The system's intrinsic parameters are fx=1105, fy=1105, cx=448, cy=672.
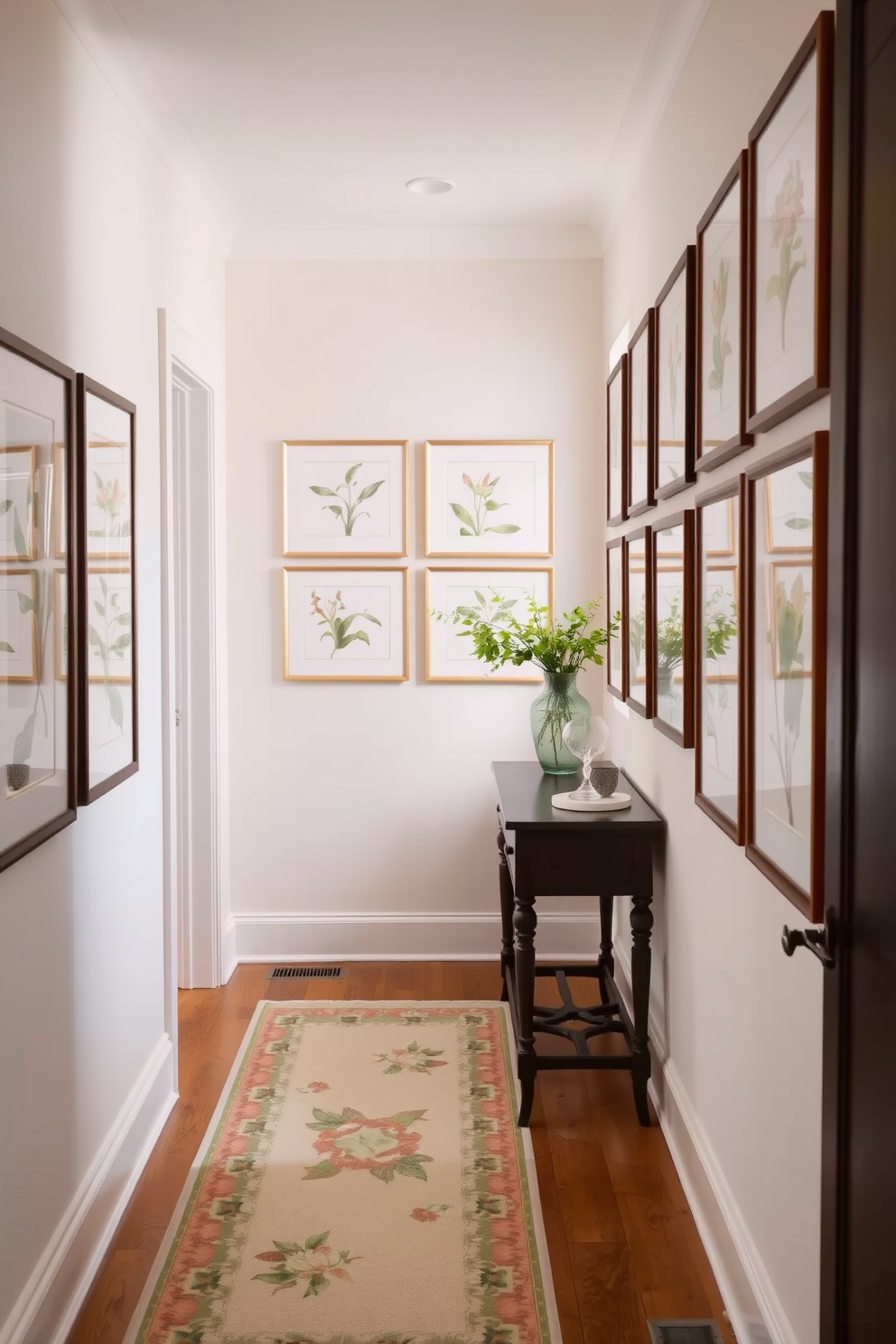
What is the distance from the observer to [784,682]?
171cm

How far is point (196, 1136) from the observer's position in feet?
9.45

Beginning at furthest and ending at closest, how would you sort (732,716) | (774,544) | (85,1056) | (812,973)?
(85,1056)
(732,716)
(774,544)
(812,973)

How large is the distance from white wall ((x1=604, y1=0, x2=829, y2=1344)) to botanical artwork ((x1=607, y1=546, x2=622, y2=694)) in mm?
367

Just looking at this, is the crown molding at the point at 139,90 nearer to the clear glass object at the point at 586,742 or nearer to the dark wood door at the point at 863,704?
the dark wood door at the point at 863,704

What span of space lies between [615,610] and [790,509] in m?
2.15

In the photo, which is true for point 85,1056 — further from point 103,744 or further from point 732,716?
point 732,716

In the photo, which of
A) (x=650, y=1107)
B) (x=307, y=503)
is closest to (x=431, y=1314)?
(x=650, y=1107)

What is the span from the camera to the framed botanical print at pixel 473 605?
163 inches

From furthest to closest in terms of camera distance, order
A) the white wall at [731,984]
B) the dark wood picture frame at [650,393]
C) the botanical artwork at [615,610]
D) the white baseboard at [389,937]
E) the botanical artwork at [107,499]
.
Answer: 1. the white baseboard at [389,937]
2. the botanical artwork at [615,610]
3. the dark wood picture frame at [650,393]
4. the botanical artwork at [107,499]
5. the white wall at [731,984]

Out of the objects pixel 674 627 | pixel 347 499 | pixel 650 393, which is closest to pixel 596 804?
pixel 674 627

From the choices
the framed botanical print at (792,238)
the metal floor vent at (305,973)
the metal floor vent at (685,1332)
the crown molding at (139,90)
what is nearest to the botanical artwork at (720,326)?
the framed botanical print at (792,238)

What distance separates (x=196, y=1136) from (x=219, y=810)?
1330 millimetres

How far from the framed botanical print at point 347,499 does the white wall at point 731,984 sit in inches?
48.0

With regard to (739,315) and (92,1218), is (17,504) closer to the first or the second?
(739,315)
